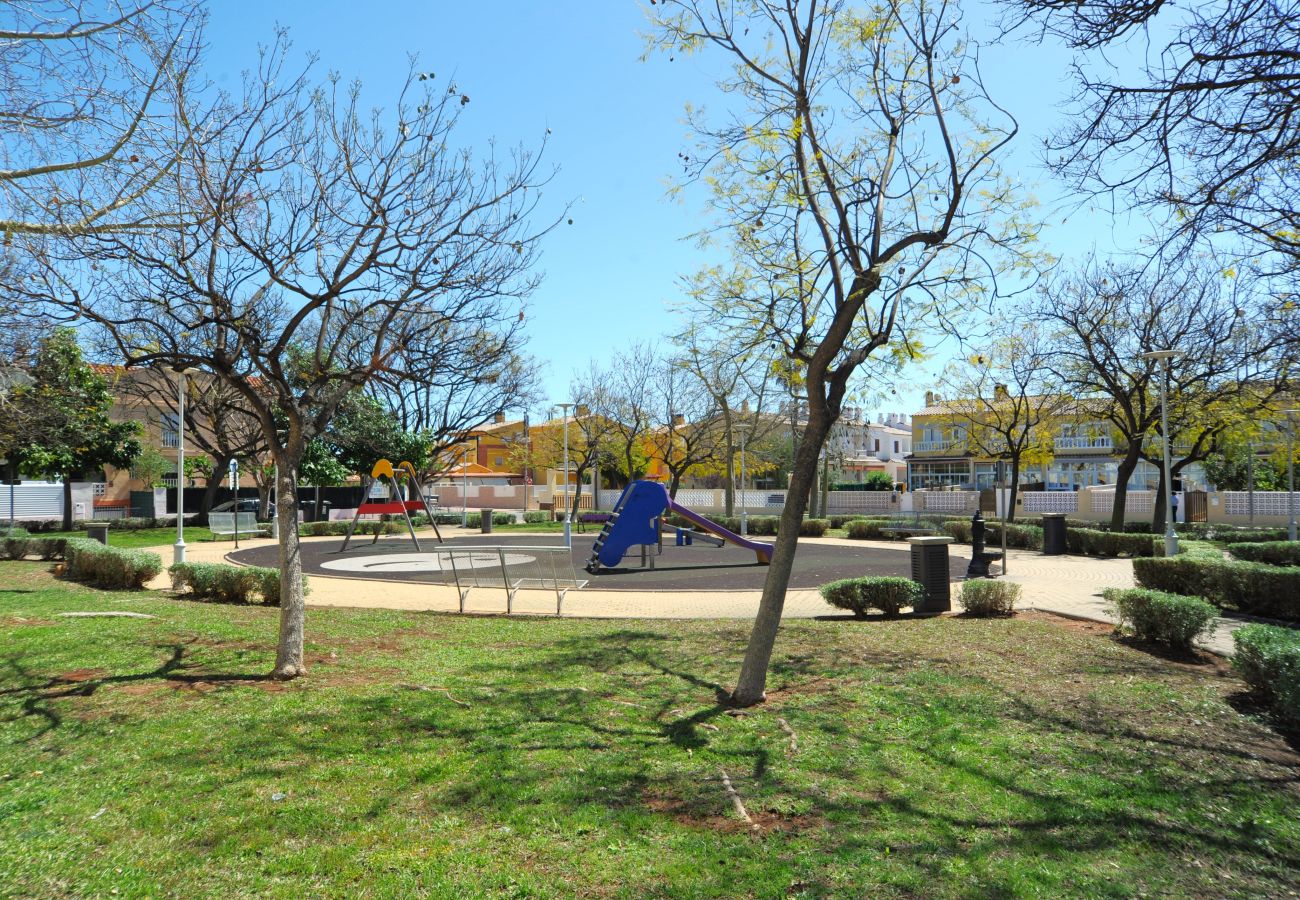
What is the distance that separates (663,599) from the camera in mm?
13070

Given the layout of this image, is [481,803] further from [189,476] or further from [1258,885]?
[189,476]

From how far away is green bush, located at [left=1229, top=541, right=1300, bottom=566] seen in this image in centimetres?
1447

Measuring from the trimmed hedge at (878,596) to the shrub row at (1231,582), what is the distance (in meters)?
3.92

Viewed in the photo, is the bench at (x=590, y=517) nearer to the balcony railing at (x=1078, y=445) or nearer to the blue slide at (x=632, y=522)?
the blue slide at (x=632, y=522)

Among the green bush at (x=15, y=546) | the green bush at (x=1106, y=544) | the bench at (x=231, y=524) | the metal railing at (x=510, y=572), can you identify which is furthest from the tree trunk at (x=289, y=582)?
the green bush at (x=1106, y=544)

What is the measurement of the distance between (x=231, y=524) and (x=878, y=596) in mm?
23458

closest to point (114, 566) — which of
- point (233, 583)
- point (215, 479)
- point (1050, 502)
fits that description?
point (233, 583)

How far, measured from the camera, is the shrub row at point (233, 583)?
11.5m

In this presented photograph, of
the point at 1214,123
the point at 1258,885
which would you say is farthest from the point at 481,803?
the point at 1214,123

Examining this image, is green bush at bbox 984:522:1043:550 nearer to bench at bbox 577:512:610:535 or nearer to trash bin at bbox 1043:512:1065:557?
trash bin at bbox 1043:512:1065:557

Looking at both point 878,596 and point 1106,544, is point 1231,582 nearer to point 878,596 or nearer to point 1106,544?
point 878,596

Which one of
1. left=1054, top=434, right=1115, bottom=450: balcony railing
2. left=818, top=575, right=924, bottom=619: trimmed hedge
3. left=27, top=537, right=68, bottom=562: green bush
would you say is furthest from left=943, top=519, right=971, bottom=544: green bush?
left=1054, top=434, right=1115, bottom=450: balcony railing

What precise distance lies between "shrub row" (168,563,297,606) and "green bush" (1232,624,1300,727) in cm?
1082

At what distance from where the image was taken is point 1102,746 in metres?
5.18
